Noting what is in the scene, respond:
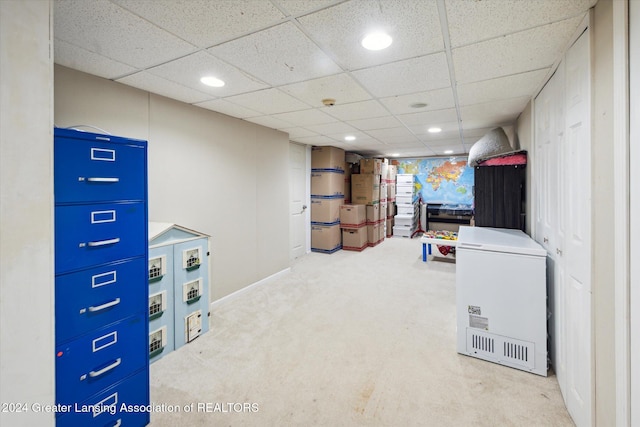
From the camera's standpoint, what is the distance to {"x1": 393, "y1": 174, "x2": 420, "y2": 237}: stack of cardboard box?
7953 mm

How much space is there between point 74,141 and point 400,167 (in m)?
8.42

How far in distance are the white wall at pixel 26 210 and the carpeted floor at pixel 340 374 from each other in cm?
93

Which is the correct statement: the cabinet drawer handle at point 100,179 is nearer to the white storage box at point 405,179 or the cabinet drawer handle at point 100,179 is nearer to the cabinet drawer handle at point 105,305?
the cabinet drawer handle at point 105,305

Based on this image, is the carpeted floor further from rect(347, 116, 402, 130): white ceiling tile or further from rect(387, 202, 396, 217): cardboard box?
rect(387, 202, 396, 217): cardboard box

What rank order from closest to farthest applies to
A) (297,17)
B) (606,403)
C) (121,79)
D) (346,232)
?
(606,403)
(297,17)
(121,79)
(346,232)

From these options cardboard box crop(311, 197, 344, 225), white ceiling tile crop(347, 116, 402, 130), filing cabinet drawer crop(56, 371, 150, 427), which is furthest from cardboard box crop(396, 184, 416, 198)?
filing cabinet drawer crop(56, 371, 150, 427)

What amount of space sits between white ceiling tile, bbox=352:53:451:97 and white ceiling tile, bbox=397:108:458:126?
2.89 feet

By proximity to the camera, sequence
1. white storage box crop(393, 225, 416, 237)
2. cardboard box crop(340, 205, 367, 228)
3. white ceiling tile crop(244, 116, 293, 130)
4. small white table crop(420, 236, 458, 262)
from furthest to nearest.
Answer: white storage box crop(393, 225, 416, 237)
cardboard box crop(340, 205, 367, 228)
small white table crop(420, 236, 458, 262)
white ceiling tile crop(244, 116, 293, 130)

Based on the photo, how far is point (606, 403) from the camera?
1.29 m

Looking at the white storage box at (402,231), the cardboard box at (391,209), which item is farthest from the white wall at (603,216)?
the cardboard box at (391,209)

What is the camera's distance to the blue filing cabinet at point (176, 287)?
2307mm

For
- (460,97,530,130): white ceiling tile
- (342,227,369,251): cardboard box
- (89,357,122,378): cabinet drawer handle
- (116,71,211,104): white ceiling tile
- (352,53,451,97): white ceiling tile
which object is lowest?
(89,357,122,378): cabinet drawer handle

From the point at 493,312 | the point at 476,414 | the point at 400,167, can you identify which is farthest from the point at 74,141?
the point at 400,167

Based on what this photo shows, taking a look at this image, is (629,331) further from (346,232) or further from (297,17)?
(346,232)
